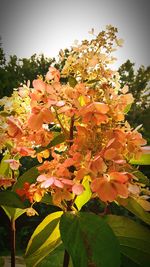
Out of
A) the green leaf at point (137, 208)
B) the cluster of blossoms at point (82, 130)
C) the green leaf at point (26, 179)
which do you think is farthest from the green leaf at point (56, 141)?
the green leaf at point (137, 208)

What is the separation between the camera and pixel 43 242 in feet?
2.73

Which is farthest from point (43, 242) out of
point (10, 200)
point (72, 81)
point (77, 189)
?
point (72, 81)

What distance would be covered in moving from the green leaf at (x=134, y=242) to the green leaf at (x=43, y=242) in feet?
0.61

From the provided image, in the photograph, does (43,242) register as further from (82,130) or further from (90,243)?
(82,130)

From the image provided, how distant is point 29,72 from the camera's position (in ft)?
54.5

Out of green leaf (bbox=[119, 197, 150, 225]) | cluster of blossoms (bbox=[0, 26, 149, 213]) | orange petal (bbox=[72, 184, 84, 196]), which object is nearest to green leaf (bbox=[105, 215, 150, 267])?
green leaf (bbox=[119, 197, 150, 225])

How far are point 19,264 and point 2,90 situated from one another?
10.7 metres

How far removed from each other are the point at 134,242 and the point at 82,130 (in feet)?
1.20

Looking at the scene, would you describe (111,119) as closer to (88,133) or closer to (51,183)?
(88,133)

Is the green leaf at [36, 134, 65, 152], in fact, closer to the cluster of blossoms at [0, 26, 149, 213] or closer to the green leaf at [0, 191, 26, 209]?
the cluster of blossoms at [0, 26, 149, 213]

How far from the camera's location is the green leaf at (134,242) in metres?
0.81

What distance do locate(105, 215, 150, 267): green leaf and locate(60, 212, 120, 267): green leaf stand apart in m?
0.19

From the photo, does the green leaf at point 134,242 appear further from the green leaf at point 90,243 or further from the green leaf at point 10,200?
the green leaf at point 10,200

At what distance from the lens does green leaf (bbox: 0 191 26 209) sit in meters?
0.78
